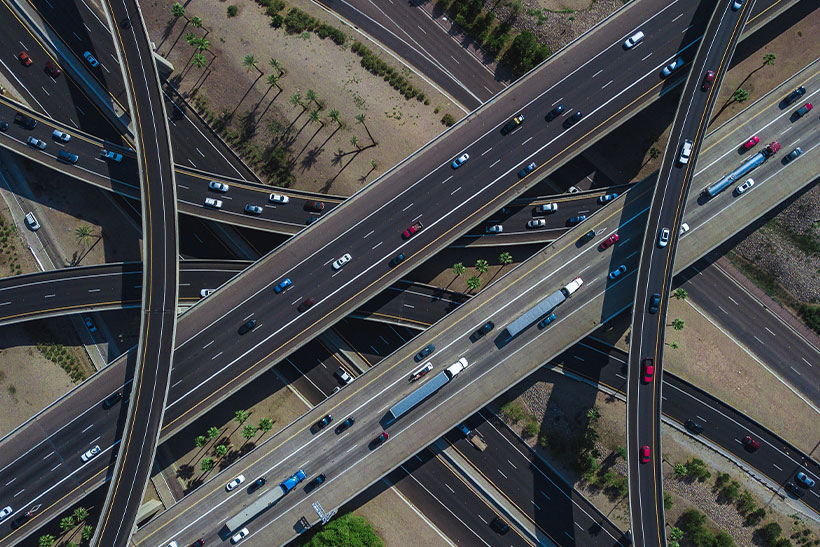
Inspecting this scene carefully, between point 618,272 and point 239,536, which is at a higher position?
point 618,272

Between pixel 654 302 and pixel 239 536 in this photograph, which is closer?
pixel 654 302

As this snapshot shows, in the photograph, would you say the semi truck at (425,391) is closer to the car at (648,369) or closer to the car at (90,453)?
the car at (648,369)

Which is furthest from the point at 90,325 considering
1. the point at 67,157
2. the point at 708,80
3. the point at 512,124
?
the point at 708,80

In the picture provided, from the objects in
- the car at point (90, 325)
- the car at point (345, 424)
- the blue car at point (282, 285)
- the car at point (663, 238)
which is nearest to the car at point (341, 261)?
the blue car at point (282, 285)

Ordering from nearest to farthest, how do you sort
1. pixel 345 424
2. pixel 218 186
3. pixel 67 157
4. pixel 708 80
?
pixel 708 80 → pixel 345 424 → pixel 67 157 → pixel 218 186

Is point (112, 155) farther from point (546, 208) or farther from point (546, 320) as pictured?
point (546, 320)

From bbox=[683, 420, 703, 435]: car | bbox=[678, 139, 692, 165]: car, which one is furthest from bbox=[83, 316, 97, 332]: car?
bbox=[683, 420, 703, 435]: car
